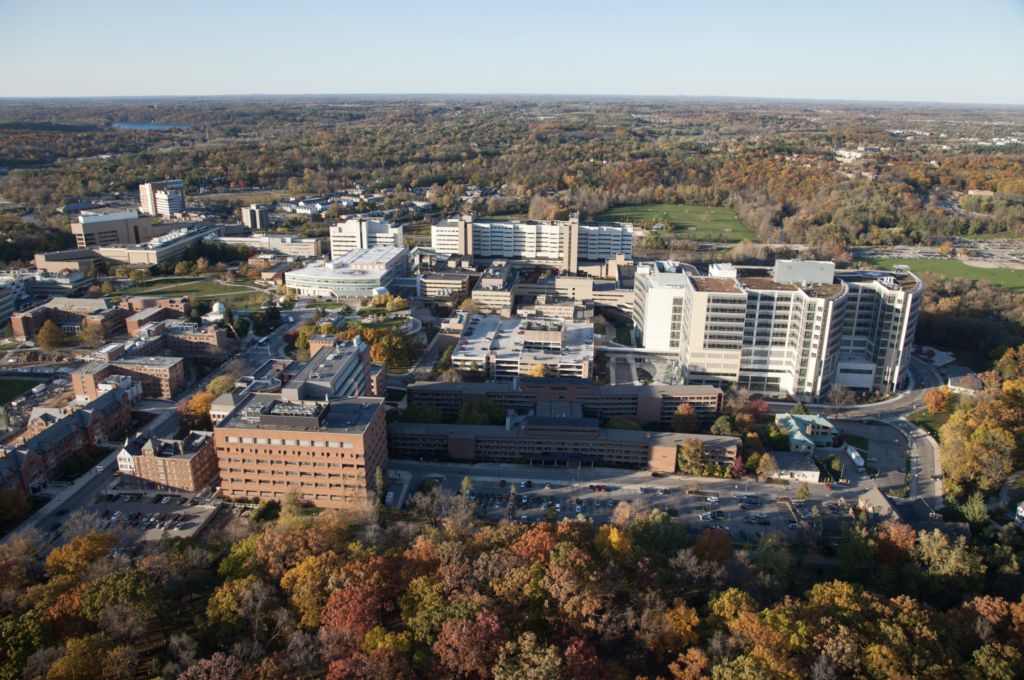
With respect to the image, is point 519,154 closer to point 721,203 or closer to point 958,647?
point 721,203

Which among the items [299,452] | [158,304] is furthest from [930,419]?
[158,304]

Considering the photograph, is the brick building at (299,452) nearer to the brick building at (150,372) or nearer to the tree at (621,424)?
the brick building at (150,372)

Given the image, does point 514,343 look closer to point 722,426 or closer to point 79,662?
point 722,426

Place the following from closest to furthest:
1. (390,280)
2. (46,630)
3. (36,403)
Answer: (46,630) < (36,403) < (390,280)

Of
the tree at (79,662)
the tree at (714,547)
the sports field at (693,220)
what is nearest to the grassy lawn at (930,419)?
the tree at (714,547)

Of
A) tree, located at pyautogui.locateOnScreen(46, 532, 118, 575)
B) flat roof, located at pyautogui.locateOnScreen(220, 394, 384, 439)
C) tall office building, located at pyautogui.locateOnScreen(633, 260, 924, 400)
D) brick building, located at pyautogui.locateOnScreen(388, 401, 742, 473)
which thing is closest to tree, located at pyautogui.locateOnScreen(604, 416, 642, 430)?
brick building, located at pyautogui.locateOnScreen(388, 401, 742, 473)

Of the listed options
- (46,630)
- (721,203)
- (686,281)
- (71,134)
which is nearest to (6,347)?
(46,630)

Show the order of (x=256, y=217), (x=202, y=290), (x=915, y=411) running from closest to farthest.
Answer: (x=915, y=411), (x=202, y=290), (x=256, y=217)
